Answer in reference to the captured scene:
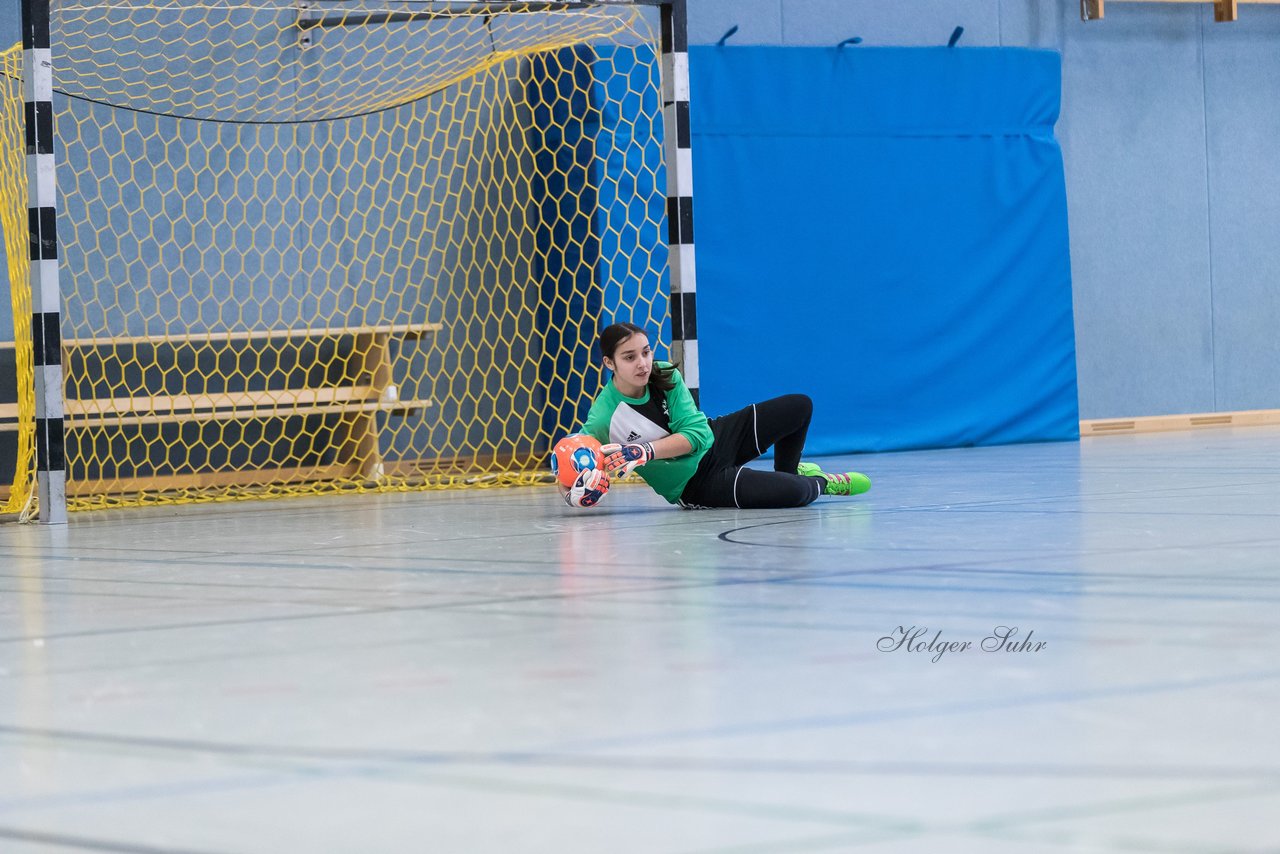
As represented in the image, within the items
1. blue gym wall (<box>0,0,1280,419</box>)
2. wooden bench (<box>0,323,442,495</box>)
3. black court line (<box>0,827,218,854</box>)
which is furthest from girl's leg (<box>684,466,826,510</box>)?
blue gym wall (<box>0,0,1280,419</box>)

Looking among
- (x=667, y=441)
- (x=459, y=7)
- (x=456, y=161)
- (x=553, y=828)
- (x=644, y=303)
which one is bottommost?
(x=553, y=828)

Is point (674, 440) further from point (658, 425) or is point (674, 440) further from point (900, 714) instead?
point (900, 714)

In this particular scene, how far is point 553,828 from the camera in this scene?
1.45 m

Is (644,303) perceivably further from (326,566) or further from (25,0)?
(326,566)

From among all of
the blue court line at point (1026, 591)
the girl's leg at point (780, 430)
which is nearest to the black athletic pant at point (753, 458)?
the girl's leg at point (780, 430)

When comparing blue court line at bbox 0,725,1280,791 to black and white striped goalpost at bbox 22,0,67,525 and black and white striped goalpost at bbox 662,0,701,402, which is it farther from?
black and white striped goalpost at bbox 662,0,701,402

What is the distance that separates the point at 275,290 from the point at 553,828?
7001 mm

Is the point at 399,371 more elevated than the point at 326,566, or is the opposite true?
the point at 399,371

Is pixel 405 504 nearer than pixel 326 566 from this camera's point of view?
No

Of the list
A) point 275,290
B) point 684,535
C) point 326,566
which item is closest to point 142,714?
point 326,566

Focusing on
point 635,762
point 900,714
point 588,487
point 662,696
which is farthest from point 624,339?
point 635,762

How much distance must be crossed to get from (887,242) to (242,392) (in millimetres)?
3515

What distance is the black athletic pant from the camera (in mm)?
5125

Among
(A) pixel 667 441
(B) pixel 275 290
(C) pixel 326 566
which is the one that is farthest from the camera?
(B) pixel 275 290
